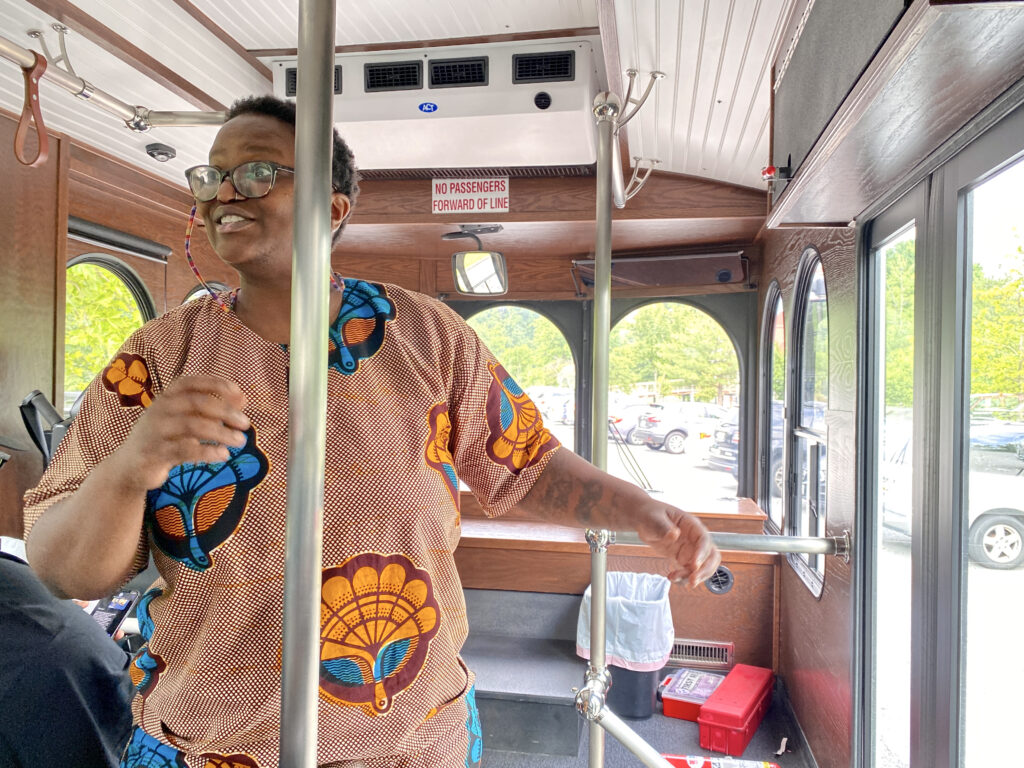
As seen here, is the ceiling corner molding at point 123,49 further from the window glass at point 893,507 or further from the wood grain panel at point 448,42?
the window glass at point 893,507

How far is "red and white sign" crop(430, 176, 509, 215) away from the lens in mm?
3496

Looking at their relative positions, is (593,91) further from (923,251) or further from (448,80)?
(923,251)

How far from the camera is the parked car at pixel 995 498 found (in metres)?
1.26

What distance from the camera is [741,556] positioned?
3531mm

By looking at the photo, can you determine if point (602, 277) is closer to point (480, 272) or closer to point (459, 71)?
point (459, 71)

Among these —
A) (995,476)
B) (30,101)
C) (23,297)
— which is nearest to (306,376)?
(995,476)

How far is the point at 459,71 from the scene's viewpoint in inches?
93.5

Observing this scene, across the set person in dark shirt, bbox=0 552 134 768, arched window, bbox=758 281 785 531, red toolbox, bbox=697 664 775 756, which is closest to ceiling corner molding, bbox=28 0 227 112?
person in dark shirt, bbox=0 552 134 768

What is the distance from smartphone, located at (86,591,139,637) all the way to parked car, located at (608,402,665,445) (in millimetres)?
3169

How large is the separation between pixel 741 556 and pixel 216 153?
326cm

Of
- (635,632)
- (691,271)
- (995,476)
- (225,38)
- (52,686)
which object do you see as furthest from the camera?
(691,271)

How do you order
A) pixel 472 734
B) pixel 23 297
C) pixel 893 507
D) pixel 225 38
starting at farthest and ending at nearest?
pixel 23 297 < pixel 225 38 < pixel 893 507 < pixel 472 734

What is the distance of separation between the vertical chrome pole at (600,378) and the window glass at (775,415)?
2.36 m

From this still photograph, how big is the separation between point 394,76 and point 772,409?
2757 millimetres
